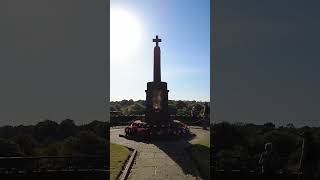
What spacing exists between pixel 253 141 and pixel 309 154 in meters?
14.6

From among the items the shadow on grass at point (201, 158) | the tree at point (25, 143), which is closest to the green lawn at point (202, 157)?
the shadow on grass at point (201, 158)

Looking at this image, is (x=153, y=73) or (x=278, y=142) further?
(x=153, y=73)

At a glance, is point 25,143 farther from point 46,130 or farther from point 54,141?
point 46,130

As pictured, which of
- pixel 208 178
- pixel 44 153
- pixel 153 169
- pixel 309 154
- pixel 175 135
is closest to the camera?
pixel 309 154

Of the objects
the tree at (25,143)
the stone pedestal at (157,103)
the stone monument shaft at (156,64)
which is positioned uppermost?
the stone monument shaft at (156,64)

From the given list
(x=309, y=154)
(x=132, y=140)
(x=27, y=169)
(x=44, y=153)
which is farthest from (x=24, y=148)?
(x=309, y=154)

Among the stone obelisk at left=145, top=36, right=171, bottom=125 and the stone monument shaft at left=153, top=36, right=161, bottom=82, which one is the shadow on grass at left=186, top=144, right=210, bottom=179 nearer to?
the stone obelisk at left=145, top=36, right=171, bottom=125

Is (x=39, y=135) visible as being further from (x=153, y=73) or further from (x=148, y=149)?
(x=148, y=149)

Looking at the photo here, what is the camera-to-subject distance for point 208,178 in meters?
13.3

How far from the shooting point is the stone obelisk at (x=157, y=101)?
87.5 ft

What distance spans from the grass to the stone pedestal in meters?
6.75

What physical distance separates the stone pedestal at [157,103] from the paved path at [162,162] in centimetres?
468

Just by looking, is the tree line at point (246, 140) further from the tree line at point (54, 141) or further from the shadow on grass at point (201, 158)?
the tree line at point (54, 141)

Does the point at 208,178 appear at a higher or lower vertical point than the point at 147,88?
lower
